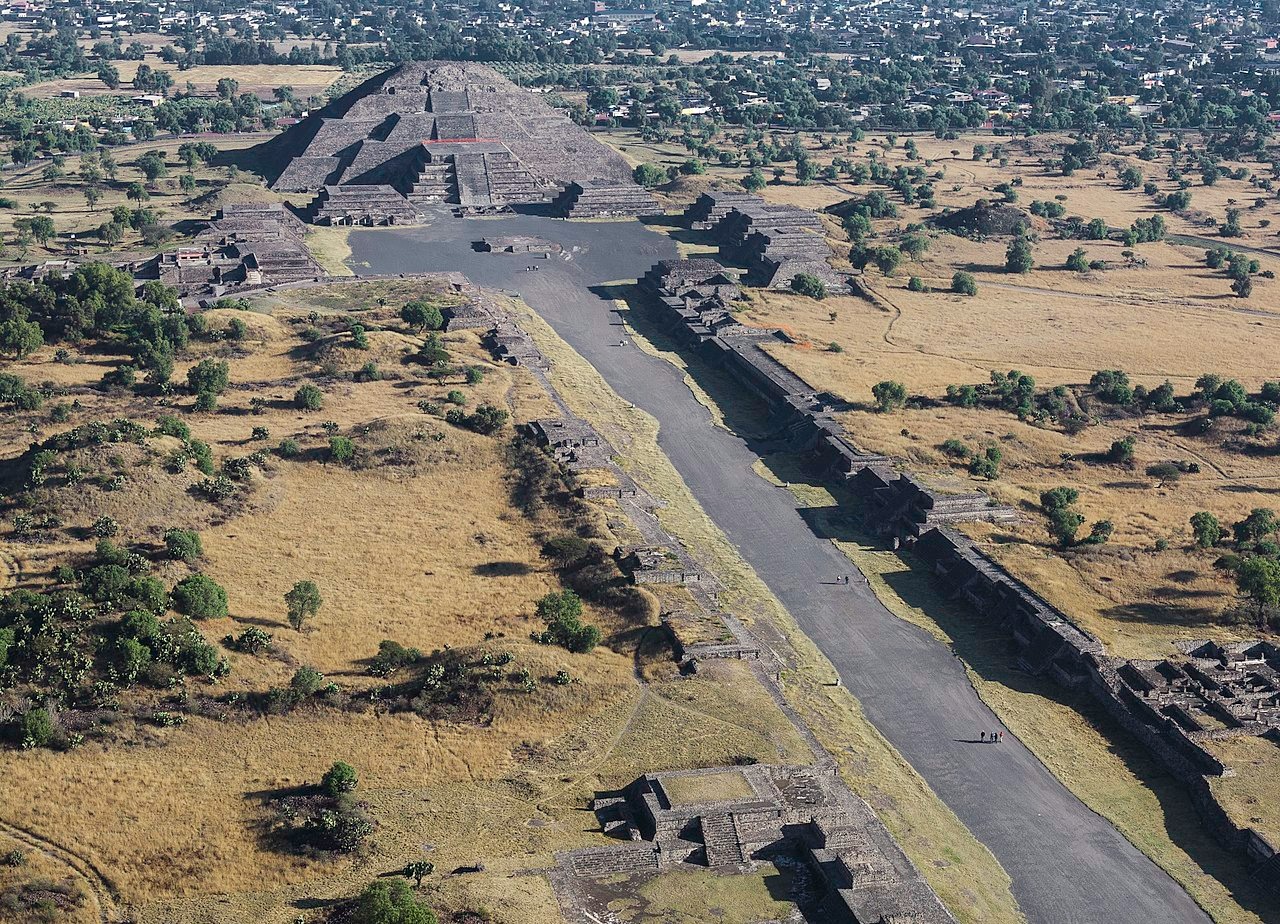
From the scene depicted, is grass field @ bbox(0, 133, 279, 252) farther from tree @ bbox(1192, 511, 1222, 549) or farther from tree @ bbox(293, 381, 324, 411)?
tree @ bbox(1192, 511, 1222, 549)

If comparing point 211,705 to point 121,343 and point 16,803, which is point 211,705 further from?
point 121,343

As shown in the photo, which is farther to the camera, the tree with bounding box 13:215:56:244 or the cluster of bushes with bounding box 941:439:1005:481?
the tree with bounding box 13:215:56:244

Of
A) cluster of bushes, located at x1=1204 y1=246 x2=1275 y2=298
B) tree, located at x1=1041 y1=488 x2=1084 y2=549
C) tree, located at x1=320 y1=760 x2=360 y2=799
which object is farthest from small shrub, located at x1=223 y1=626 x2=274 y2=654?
cluster of bushes, located at x1=1204 y1=246 x2=1275 y2=298

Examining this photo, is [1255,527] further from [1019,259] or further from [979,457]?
[1019,259]

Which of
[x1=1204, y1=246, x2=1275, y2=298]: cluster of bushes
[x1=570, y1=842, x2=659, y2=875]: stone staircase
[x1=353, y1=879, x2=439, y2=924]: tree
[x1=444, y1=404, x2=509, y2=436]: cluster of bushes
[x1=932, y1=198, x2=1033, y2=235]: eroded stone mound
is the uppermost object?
[x1=932, y1=198, x2=1033, y2=235]: eroded stone mound

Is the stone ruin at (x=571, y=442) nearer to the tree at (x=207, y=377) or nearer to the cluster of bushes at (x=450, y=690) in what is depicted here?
the tree at (x=207, y=377)

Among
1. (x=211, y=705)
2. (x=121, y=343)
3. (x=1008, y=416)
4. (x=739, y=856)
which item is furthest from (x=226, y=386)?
(x=739, y=856)
